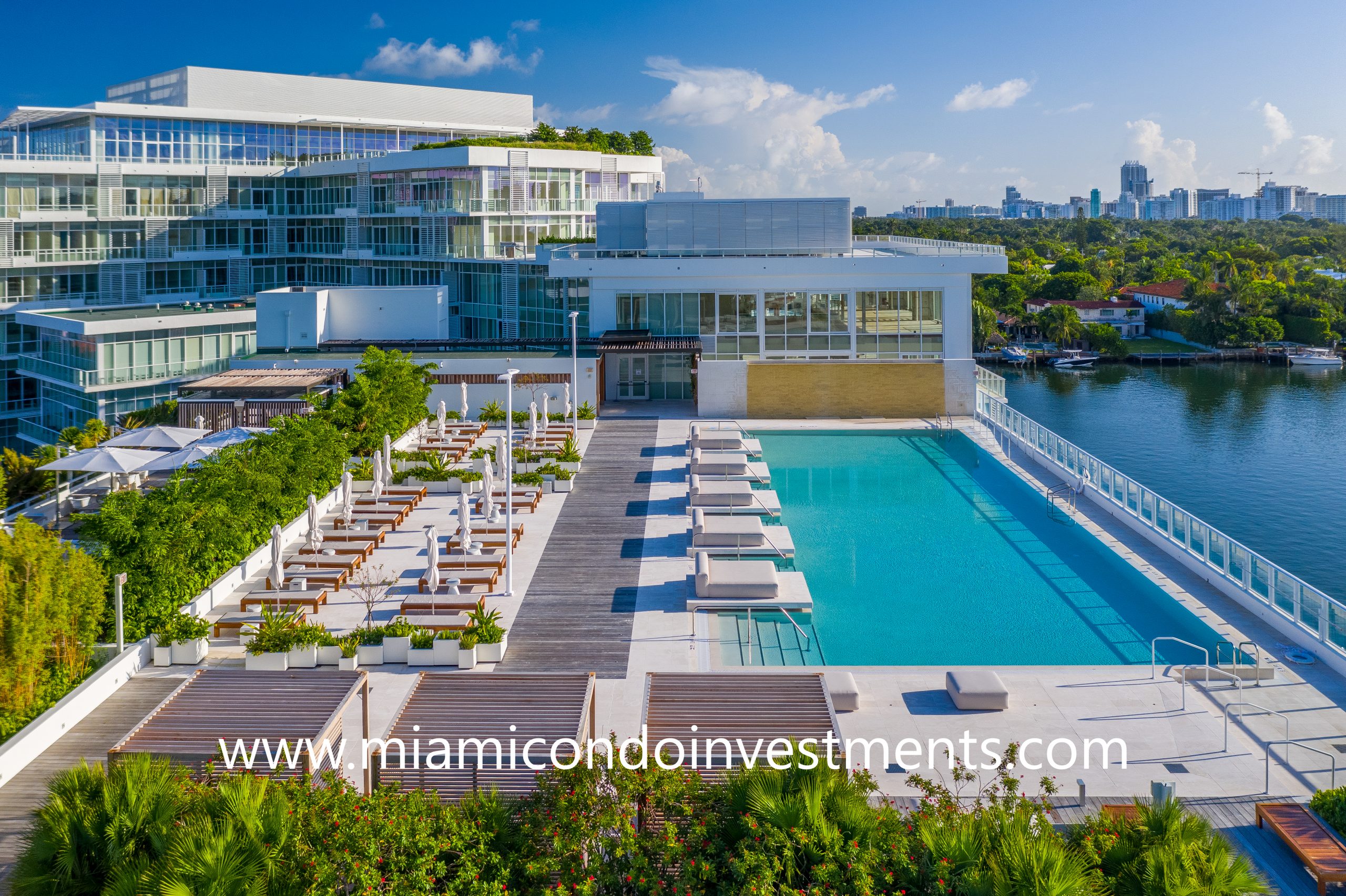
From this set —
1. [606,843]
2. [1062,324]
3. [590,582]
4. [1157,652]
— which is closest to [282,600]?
[590,582]

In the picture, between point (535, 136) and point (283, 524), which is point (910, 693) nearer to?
point (283, 524)

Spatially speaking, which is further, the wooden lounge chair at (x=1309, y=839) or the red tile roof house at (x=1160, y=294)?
the red tile roof house at (x=1160, y=294)

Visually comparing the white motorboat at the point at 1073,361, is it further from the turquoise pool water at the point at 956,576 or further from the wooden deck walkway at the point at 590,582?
the wooden deck walkway at the point at 590,582

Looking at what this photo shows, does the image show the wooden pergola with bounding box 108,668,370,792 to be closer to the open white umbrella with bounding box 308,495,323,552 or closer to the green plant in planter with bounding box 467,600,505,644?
the green plant in planter with bounding box 467,600,505,644

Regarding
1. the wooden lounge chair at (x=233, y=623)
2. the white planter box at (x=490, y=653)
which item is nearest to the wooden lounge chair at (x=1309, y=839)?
the white planter box at (x=490, y=653)

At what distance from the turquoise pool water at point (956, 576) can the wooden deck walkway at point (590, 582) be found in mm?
2060

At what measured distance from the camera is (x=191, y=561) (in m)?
19.1

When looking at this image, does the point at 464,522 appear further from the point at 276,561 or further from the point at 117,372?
the point at 117,372

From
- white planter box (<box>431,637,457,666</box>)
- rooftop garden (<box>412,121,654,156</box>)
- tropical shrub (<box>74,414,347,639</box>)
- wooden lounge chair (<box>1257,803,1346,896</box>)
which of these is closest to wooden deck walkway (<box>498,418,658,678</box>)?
white planter box (<box>431,637,457,666</box>)

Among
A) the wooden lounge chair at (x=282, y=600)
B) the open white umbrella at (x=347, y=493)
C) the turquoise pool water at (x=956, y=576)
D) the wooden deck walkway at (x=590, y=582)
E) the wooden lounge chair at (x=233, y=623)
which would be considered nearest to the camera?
the wooden deck walkway at (x=590, y=582)

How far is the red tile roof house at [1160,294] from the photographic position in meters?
98.1

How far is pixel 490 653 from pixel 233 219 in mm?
47464

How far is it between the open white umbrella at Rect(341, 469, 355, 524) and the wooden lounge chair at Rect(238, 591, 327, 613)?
5662 millimetres

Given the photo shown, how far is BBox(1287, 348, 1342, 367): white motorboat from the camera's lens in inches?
3351
